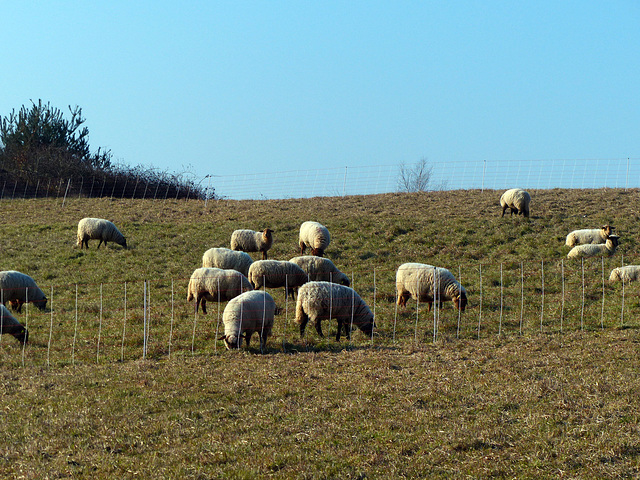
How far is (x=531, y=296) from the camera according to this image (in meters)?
15.6

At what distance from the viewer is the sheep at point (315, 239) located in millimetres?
21109

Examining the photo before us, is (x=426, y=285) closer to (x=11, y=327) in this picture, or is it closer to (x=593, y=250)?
(x=593, y=250)

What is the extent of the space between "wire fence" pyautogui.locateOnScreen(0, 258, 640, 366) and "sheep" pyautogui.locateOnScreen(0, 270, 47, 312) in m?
0.13

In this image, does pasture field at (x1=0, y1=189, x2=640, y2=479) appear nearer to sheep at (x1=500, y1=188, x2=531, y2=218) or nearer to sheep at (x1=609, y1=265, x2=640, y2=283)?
sheep at (x1=609, y1=265, x2=640, y2=283)

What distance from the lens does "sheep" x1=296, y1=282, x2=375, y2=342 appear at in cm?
1291

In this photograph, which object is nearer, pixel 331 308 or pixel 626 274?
pixel 331 308

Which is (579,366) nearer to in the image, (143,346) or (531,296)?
(531,296)

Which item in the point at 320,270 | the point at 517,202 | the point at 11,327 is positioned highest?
the point at 517,202

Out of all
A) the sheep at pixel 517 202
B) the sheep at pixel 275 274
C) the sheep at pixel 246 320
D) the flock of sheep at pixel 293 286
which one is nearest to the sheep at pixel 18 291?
the flock of sheep at pixel 293 286

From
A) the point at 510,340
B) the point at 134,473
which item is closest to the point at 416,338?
the point at 510,340

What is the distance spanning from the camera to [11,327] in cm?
1289

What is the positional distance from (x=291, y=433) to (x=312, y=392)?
5.30 feet

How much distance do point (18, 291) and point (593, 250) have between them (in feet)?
52.9

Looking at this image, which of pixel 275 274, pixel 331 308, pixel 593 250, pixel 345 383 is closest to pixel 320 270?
pixel 275 274
